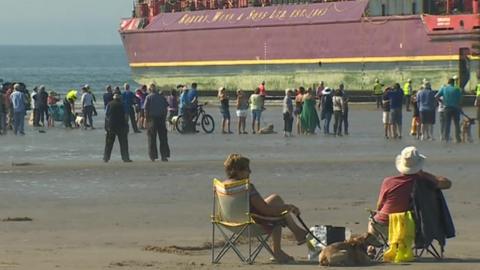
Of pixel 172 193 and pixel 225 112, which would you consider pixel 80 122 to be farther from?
pixel 172 193

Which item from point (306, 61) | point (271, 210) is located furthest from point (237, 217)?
point (306, 61)

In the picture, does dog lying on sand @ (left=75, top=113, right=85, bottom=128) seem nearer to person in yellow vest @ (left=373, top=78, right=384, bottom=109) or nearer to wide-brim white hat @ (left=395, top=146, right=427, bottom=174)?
person in yellow vest @ (left=373, top=78, right=384, bottom=109)

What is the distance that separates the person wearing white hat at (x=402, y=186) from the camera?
1284cm

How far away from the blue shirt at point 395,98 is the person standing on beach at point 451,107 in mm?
1591

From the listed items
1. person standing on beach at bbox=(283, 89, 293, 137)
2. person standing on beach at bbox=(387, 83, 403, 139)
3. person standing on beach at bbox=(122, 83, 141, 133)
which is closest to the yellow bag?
person standing on beach at bbox=(387, 83, 403, 139)

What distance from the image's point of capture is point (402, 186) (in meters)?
12.9

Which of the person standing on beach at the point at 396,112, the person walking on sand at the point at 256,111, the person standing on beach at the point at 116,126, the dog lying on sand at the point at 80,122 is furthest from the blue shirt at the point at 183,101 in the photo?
the person standing on beach at the point at 116,126

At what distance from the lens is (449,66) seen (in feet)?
175

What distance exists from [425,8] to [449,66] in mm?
4009

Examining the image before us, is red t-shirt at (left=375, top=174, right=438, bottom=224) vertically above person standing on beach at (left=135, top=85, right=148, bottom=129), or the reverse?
red t-shirt at (left=375, top=174, right=438, bottom=224)

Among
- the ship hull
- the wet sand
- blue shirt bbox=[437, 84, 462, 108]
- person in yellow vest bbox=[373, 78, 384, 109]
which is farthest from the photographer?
the ship hull

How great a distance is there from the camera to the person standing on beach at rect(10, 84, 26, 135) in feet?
121

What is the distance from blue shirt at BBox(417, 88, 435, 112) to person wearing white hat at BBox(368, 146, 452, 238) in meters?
18.9

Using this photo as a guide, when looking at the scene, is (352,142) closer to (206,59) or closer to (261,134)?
(261,134)
